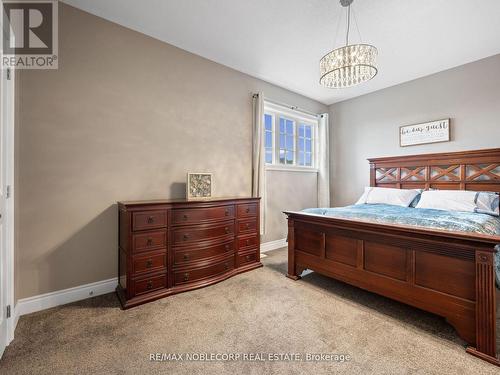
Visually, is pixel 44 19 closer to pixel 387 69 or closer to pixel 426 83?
pixel 387 69

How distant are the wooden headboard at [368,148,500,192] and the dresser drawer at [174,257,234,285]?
3083 millimetres

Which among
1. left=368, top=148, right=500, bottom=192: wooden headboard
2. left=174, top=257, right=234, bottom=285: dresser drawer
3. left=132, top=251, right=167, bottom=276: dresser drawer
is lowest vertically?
left=174, top=257, right=234, bottom=285: dresser drawer

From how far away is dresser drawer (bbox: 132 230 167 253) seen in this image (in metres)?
2.16

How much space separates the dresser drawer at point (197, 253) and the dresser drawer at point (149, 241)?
Answer: 0.18 m

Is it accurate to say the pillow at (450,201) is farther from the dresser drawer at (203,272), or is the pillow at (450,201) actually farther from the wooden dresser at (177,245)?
the dresser drawer at (203,272)

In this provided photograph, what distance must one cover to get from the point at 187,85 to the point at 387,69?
9.61 ft

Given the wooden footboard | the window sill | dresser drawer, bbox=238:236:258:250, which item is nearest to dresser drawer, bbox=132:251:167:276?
dresser drawer, bbox=238:236:258:250

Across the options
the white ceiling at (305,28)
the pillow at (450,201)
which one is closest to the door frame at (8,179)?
the white ceiling at (305,28)

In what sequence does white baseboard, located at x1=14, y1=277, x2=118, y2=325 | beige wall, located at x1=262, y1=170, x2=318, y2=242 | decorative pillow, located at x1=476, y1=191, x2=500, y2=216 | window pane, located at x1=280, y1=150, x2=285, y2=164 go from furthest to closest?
window pane, located at x1=280, y1=150, x2=285, y2=164 → beige wall, located at x1=262, y1=170, x2=318, y2=242 → decorative pillow, located at x1=476, y1=191, x2=500, y2=216 → white baseboard, located at x1=14, y1=277, x2=118, y2=325

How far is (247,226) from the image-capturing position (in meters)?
3.02

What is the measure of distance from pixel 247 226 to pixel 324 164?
8.10 feet

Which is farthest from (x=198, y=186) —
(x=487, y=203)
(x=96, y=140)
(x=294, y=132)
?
(x=487, y=203)

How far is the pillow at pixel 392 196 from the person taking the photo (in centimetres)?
334

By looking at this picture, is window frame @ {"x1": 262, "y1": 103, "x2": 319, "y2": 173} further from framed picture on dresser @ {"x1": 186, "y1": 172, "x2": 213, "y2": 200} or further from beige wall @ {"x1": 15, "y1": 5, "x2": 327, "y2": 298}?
framed picture on dresser @ {"x1": 186, "y1": 172, "x2": 213, "y2": 200}
